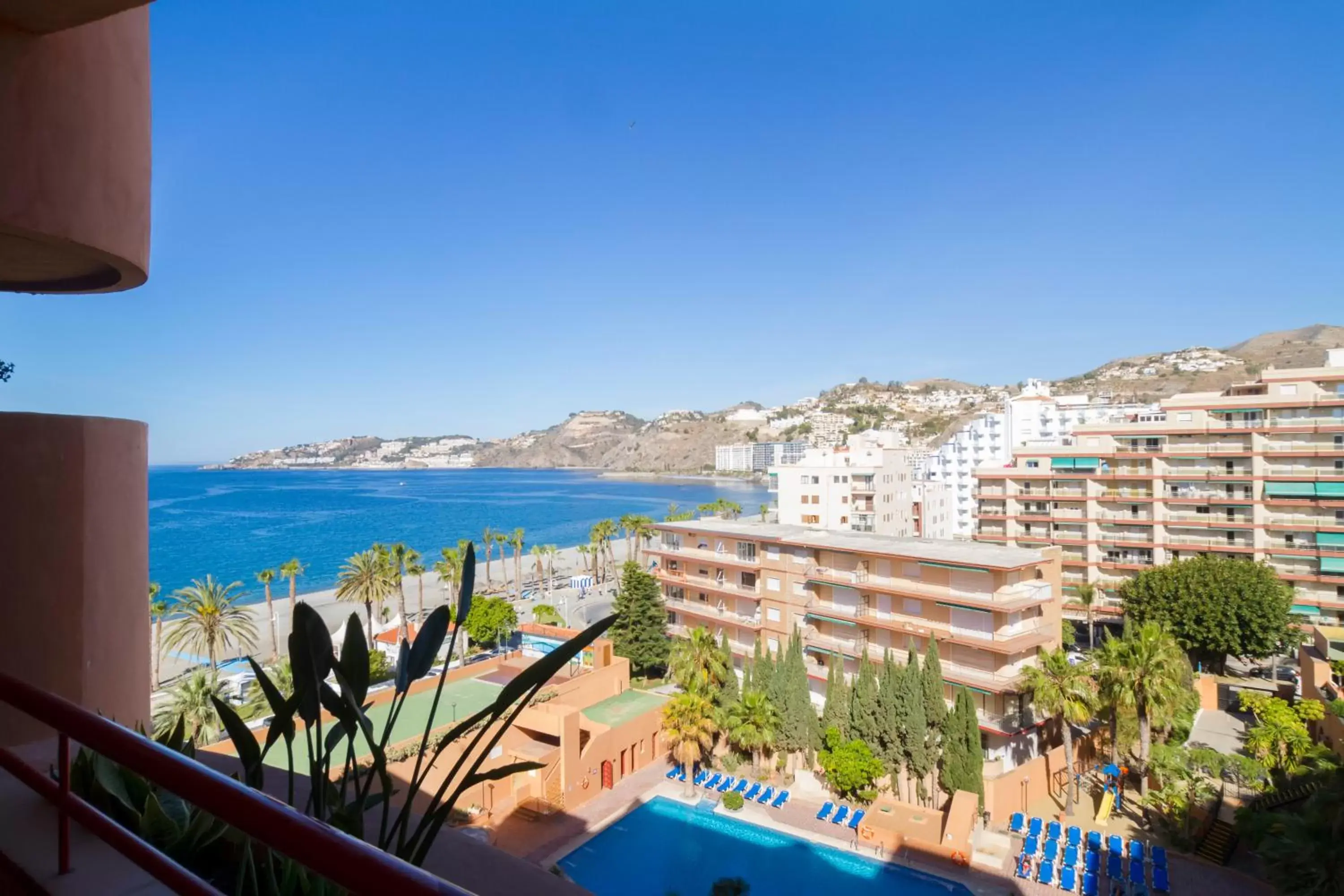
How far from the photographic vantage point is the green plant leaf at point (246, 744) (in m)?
2.11

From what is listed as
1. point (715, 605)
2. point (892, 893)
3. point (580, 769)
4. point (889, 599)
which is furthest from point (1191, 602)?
point (580, 769)

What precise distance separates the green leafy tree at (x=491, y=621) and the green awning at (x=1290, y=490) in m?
31.2

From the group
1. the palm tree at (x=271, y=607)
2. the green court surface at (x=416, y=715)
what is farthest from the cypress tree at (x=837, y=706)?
the palm tree at (x=271, y=607)

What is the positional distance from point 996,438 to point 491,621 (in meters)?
37.5

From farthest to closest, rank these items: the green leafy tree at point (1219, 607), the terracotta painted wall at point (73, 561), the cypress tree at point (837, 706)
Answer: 1. the green leafy tree at point (1219, 607)
2. the cypress tree at point (837, 706)
3. the terracotta painted wall at point (73, 561)

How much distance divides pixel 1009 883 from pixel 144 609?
1521 cm

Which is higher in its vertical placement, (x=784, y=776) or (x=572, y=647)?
(x=572, y=647)

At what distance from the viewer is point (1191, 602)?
85.7 feet

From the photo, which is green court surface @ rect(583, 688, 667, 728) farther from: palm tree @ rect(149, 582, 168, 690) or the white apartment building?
the white apartment building

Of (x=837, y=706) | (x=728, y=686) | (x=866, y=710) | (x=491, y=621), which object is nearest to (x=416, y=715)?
(x=728, y=686)

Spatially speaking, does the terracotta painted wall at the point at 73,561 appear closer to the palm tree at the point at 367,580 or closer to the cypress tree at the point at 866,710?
the cypress tree at the point at 866,710

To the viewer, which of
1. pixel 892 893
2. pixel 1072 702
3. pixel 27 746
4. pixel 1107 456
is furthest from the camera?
pixel 1107 456

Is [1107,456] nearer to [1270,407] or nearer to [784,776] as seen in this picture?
[1270,407]

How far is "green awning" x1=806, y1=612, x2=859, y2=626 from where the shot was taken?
23703 millimetres
